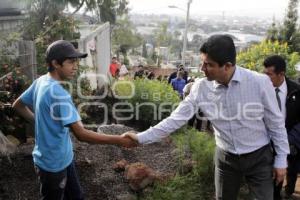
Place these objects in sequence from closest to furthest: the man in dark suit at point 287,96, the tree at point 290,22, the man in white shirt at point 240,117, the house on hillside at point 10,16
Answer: the man in white shirt at point 240,117 < the man in dark suit at point 287,96 < the house on hillside at point 10,16 < the tree at point 290,22

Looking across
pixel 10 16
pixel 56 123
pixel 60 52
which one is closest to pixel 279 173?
pixel 56 123

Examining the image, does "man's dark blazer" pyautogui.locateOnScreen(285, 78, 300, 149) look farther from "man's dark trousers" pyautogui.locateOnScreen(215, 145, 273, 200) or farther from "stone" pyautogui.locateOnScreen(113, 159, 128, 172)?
"stone" pyautogui.locateOnScreen(113, 159, 128, 172)

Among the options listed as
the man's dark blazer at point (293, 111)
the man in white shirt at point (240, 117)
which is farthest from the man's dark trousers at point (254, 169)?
the man's dark blazer at point (293, 111)

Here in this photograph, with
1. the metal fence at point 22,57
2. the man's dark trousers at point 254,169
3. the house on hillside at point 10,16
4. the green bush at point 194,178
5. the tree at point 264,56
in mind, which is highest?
the house on hillside at point 10,16

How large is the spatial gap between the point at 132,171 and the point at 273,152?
7.10ft

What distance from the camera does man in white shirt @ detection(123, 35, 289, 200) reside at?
9.55 feet

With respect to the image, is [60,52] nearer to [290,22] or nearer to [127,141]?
[127,141]

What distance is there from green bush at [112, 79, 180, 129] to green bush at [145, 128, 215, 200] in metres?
1.67

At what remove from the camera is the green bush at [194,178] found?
4664 mm

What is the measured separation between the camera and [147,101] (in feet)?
26.0

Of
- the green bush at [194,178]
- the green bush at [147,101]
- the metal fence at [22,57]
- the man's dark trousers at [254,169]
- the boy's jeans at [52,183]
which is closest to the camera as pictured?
the man's dark trousers at [254,169]

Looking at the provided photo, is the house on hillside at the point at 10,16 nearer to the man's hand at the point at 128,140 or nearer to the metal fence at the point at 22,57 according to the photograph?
the metal fence at the point at 22,57

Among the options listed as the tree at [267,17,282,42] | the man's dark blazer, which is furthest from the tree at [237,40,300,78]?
the tree at [267,17,282,42]

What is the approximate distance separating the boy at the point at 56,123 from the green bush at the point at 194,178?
156 cm
